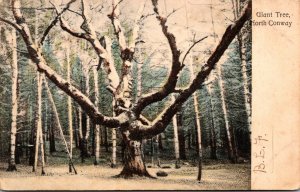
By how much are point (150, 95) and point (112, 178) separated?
42 centimetres

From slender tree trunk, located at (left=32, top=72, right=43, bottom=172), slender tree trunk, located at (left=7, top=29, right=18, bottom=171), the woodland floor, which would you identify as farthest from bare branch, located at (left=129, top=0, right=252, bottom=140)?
slender tree trunk, located at (left=7, top=29, right=18, bottom=171)

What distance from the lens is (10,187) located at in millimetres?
1893

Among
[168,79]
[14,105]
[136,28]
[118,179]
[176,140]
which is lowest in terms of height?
[118,179]

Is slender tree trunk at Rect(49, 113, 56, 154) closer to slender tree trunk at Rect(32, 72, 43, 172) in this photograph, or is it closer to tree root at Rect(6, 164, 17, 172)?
slender tree trunk at Rect(32, 72, 43, 172)

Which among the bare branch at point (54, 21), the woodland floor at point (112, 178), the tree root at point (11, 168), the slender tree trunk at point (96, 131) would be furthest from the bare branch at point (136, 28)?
the tree root at point (11, 168)

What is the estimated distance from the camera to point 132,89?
191cm

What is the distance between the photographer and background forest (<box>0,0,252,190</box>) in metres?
1.88

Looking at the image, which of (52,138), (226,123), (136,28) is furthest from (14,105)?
(226,123)

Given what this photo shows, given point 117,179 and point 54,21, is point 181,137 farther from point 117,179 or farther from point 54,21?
point 54,21

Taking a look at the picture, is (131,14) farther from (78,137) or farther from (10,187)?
(10,187)

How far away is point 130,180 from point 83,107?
40 cm

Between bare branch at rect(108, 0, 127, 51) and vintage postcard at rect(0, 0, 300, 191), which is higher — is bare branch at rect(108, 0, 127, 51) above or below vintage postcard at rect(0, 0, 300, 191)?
above

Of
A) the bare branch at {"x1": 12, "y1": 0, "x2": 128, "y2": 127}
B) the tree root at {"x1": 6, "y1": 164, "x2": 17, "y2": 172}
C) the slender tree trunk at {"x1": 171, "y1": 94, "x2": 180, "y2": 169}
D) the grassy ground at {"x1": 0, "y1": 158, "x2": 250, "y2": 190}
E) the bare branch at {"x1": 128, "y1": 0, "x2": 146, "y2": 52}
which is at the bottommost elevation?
the grassy ground at {"x1": 0, "y1": 158, "x2": 250, "y2": 190}

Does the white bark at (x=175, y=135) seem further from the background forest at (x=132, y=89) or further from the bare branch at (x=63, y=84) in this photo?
the bare branch at (x=63, y=84)
